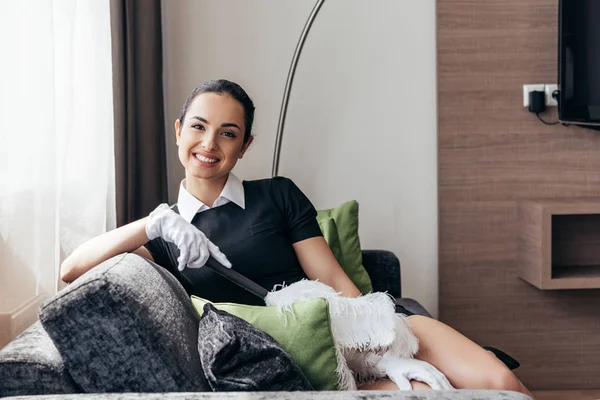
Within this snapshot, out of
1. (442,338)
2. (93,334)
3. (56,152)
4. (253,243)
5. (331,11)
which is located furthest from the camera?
(331,11)

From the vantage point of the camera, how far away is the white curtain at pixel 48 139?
4.65 ft

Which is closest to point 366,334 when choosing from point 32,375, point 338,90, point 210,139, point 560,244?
point 32,375

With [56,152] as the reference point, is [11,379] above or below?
below

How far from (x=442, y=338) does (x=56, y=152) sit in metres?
0.96

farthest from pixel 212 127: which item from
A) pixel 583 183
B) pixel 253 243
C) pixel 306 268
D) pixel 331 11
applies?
pixel 583 183

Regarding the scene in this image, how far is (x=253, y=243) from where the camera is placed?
1784 mm

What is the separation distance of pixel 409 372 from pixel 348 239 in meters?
1.04

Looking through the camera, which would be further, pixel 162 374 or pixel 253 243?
pixel 253 243

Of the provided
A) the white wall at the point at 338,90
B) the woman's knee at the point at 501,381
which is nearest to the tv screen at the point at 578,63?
the white wall at the point at 338,90

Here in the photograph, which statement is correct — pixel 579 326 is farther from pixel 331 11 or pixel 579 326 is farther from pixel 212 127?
pixel 212 127

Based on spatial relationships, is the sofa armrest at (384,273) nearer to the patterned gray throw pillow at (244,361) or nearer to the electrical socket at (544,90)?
the electrical socket at (544,90)

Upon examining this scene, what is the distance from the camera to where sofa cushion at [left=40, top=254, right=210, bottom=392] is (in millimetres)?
1070

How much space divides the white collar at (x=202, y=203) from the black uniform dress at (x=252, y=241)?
0.04 feet

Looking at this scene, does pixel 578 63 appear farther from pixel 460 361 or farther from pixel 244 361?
pixel 244 361
